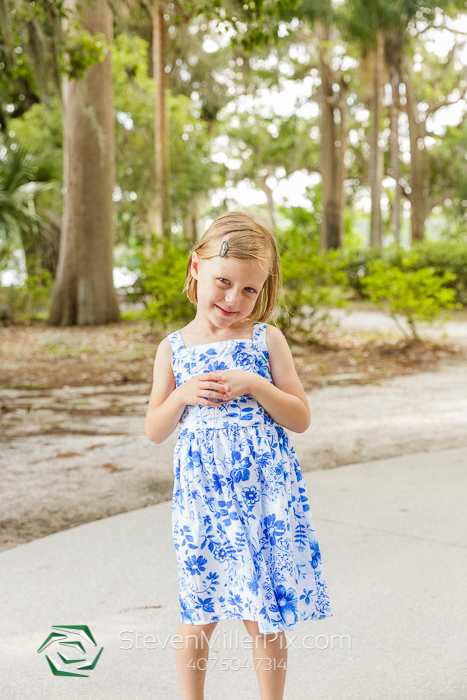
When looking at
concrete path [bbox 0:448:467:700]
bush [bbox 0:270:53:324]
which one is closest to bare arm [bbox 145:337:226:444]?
concrete path [bbox 0:448:467:700]

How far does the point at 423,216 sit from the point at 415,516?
23.8 meters

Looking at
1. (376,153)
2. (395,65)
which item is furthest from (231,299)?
(395,65)

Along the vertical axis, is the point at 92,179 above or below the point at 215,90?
below

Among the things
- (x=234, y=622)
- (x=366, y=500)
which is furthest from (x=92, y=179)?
(x=234, y=622)

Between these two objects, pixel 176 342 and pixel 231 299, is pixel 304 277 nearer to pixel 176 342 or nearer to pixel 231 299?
pixel 176 342

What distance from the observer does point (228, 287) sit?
1.82m

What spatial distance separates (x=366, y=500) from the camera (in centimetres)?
377

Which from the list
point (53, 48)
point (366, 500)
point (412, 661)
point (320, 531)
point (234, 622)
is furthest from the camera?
point (53, 48)

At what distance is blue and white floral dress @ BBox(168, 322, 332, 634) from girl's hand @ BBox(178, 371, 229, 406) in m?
0.07

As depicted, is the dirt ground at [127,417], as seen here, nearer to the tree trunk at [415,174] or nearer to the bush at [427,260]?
the bush at [427,260]

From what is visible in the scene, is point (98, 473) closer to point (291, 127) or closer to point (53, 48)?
point (53, 48)

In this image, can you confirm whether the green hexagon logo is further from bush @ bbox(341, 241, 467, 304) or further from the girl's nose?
bush @ bbox(341, 241, 467, 304)

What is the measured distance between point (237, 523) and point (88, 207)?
1127cm

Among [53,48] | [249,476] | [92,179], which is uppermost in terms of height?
[53,48]
